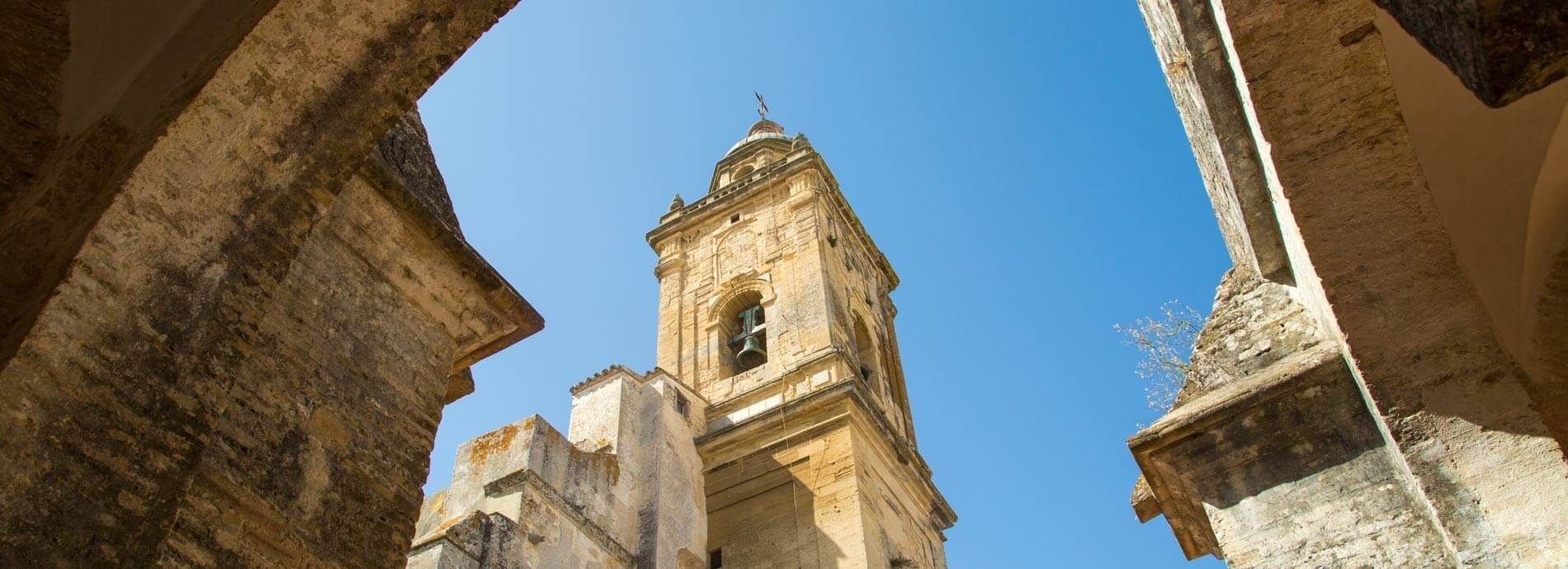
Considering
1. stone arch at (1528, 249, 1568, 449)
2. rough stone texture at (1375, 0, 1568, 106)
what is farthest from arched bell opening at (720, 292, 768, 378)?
rough stone texture at (1375, 0, 1568, 106)

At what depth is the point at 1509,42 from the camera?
1598 millimetres

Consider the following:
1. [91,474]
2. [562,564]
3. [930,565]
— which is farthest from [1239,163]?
[930,565]

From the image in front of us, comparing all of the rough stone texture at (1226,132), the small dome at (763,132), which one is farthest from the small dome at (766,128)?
the rough stone texture at (1226,132)

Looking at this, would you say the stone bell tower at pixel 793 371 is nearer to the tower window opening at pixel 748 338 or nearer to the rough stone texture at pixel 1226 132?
the tower window opening at pixel 748 338

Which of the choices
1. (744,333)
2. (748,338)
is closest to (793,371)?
(748,338)

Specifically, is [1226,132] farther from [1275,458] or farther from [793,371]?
[793,371]

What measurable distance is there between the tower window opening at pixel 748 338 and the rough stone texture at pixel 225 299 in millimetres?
12658

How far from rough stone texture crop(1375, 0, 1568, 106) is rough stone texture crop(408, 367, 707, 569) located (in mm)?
9271

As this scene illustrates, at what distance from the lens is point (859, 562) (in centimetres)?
1291

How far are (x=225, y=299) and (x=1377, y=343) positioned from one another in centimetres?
345

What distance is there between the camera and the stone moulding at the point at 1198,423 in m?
4.02

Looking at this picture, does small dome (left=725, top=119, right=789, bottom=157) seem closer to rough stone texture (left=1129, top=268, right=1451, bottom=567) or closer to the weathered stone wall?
the weathered stone wall

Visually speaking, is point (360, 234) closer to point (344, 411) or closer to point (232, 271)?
point (344, 411)

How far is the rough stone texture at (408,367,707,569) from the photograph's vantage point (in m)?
11.0
